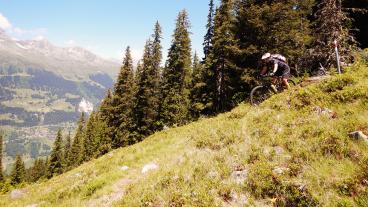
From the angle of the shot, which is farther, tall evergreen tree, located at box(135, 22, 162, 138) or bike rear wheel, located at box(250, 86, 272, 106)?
tall evergreen tree, located at box(135, 22, 162, 138)

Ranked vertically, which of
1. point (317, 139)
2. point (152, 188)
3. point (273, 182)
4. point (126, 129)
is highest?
point (317, 139)

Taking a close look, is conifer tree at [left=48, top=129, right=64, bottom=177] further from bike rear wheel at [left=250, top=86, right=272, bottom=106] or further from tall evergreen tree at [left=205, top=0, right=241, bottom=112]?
bike rear wheel at [left=250, top=86, right=272, bottom=106]

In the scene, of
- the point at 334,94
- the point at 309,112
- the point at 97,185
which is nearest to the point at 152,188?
the point at 97,185

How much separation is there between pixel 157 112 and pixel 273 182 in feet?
136

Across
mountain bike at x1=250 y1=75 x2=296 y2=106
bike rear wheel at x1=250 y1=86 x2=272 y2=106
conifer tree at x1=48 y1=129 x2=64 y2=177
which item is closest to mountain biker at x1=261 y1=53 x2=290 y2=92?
mountain bike at x1=250 y1=75 x2=296 y2=106

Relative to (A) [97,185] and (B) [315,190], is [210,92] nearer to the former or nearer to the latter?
(A) [97,185]

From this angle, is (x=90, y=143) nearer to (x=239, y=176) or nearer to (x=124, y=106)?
(x=124, y=106)

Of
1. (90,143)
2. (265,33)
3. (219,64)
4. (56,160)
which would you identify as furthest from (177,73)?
(56,160)

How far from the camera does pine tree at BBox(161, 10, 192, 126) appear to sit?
47562mm

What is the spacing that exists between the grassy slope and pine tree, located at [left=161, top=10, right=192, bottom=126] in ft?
110

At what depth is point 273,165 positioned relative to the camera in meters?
8.42

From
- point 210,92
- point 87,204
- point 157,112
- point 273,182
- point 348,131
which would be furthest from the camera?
point 157,112

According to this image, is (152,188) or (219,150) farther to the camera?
(219,150)

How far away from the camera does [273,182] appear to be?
7742 millimetres
